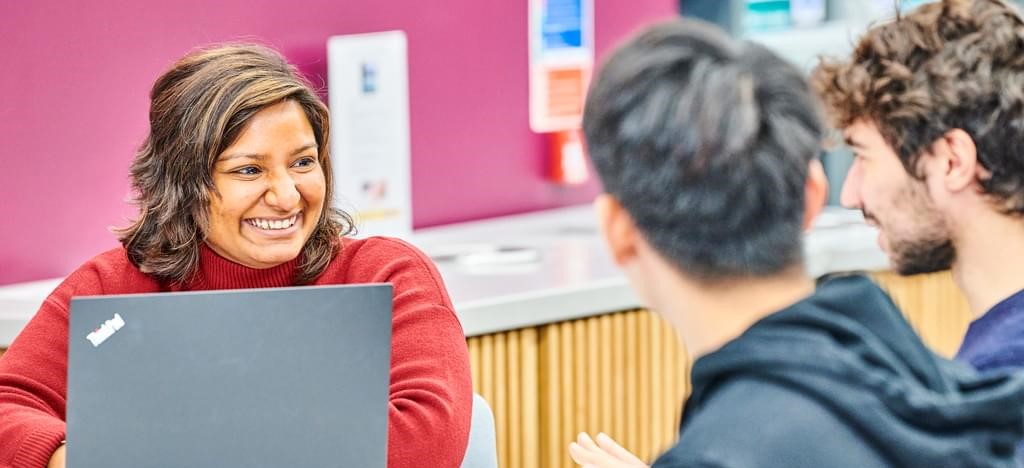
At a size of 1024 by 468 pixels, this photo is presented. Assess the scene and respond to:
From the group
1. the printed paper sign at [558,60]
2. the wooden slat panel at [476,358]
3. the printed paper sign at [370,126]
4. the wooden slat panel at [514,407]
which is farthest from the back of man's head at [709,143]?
the printed paper sign at [558,60]

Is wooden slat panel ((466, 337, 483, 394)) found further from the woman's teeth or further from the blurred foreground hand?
the blurred foreground hand

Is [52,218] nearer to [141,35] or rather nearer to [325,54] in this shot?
[141,35]

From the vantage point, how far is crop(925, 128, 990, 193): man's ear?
187 cm

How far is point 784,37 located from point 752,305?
371 cm

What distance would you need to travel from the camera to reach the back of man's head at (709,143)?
3.73 ft

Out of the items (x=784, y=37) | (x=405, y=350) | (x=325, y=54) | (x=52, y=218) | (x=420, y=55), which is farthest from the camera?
(x=784, y=37)

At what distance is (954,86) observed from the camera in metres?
1.86

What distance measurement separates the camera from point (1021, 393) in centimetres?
122

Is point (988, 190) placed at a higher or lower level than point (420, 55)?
higher

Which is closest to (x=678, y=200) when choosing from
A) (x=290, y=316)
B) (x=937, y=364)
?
(x=937, y=364)

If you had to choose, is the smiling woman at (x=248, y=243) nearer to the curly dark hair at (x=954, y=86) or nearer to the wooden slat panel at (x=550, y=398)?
the curly dark hair at (x=954, y=86)

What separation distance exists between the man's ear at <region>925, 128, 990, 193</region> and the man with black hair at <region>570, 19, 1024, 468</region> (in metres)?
0.71

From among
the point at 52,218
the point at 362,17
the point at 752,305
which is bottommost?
the point at 52,218

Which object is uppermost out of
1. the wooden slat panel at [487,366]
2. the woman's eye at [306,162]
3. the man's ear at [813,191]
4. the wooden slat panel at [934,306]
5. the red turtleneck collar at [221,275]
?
the man's ear at [813,191]
